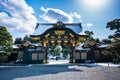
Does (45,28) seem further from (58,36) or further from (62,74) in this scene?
(62,74)

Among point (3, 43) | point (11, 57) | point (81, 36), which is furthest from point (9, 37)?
point (81, 36)

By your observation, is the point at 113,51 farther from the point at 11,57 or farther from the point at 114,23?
the point at 11,57

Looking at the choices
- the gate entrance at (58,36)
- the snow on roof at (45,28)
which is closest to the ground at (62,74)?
the gate entrance at (58,36)

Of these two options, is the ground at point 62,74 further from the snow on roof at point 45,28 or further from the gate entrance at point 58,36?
the snow on roof at point 45,28

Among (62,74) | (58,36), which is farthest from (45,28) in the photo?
(62,74)

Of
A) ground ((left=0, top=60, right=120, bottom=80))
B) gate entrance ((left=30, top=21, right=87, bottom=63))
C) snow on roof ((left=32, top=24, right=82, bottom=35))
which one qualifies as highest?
snow on roof ((left=32, top=24, right=82, bottom=35))

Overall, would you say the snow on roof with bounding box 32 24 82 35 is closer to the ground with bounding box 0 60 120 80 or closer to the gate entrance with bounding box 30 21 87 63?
the gate entrance with bounding box 30 21 87 63

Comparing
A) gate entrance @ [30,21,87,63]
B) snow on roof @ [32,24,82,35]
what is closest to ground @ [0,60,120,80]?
gate entrance @ [30,21,87,63]

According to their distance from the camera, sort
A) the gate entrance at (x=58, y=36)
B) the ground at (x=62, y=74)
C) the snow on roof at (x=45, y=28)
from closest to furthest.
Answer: the ground at (x=62, y=74)
the gate entrance at (x=58, y=36)
the snow on roof at (x=45, y=28)

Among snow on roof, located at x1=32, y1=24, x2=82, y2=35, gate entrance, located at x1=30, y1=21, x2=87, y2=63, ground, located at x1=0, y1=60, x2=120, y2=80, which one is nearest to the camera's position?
ground, located at x1=0, y1=60, x2=120, y2=80

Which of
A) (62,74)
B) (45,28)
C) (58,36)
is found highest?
(45,28)

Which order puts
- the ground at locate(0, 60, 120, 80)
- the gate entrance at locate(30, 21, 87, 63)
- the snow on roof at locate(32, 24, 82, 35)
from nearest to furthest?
the ground at locate(0, 60, 120, 80) < the gate entrance at locate(30, 21, 87, 63) < the snow on roof at locate(32, 24, 82, 35)

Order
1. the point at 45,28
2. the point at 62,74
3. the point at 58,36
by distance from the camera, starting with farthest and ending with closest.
→ the point at 45,28
the point at 58,36
the point at 62,74

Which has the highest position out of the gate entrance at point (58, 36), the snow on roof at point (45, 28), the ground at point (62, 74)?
the snow on roof at point (45, 28)
